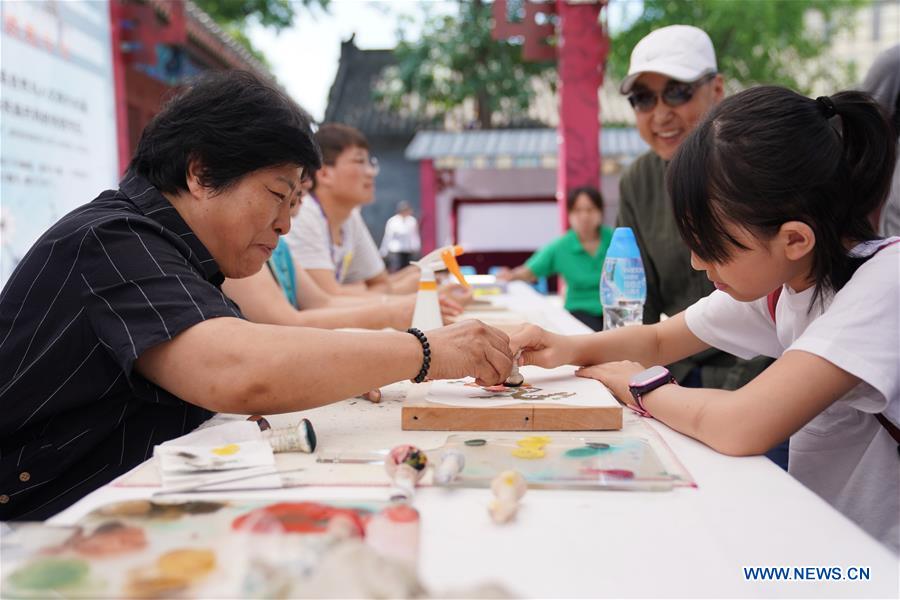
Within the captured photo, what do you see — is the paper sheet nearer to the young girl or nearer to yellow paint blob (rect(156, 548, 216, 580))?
the young girl

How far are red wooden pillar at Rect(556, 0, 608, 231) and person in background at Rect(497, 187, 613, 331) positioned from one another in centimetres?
85

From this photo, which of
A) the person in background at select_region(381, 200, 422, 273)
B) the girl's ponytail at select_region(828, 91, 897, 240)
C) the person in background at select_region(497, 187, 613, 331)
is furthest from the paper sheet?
the person in background at select_region(381, 200, 422, 273)

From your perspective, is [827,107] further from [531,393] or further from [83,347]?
[83,347]

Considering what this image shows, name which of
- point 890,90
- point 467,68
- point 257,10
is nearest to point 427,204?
point 467,68

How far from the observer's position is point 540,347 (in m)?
1.54

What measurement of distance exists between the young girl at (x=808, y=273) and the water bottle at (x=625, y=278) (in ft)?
2.64

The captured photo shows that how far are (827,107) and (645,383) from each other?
→ 0.50 m

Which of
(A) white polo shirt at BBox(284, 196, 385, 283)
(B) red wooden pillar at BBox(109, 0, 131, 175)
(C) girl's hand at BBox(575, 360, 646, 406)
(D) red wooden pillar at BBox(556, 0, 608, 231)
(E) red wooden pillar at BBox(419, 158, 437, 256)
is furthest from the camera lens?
(E) red wooden pillar at BBox(419, 158, 437, 256)

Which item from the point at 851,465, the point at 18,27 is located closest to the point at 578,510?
the point at 851,465

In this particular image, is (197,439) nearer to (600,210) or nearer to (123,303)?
(123,303)

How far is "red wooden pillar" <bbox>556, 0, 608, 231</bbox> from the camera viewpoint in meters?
5.53

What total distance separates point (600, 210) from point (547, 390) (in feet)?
11.9

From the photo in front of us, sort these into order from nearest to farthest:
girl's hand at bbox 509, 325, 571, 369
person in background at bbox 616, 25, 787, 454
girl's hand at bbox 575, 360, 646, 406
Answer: girl's hand at bbox 575, 360, 646, 406, girl's hand at bbox 509, 325, 571, 369, person in background at bbox 616, 25, 787, 454

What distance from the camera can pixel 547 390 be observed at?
1.35 meters
